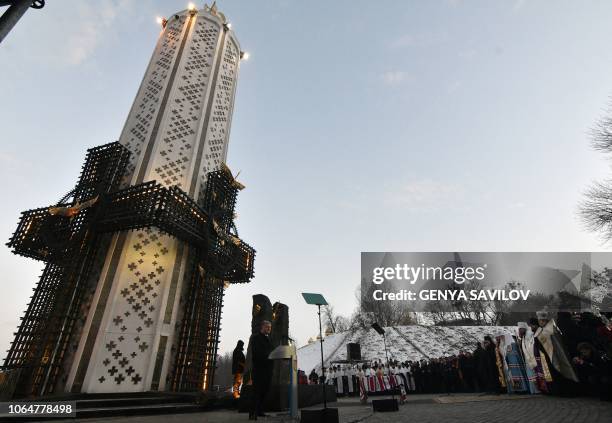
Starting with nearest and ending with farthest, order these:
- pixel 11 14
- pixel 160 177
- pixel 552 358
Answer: pixel 11 14 → pixel 552 358 → pixel 160 177

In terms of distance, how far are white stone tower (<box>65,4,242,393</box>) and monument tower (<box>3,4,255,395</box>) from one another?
42mm

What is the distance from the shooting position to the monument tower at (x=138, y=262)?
10.2m

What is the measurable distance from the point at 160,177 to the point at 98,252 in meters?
3.72

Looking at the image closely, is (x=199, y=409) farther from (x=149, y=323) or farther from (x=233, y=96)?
(x=233, y=96)

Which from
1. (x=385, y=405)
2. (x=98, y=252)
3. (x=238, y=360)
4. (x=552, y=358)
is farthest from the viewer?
(x=98, y=252)

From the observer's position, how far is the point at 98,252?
11.7 metres

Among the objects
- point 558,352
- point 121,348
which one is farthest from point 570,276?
point 121,348

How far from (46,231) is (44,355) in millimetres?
4158

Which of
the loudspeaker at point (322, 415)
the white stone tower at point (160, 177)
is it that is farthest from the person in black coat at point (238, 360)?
the loudspeaker at point (322, 415)

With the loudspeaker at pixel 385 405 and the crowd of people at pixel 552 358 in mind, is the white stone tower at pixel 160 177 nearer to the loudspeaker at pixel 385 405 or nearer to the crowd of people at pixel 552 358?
the crowd of people at pixel 552 358

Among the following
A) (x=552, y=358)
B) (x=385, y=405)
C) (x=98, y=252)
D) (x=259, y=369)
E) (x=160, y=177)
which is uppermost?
(x=160, y=177)

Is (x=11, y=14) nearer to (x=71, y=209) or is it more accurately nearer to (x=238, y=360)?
(x=238, y=360)

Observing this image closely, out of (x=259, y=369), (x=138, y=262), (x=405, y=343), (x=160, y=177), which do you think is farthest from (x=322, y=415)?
(x=405, y=343)

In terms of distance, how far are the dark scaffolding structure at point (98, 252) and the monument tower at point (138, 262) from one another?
1.5 inches
